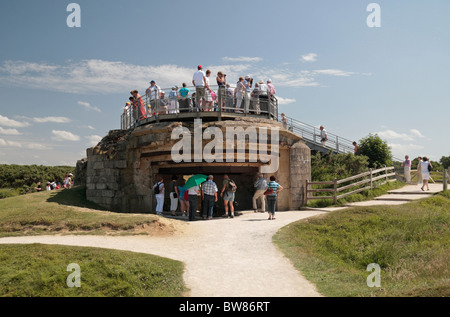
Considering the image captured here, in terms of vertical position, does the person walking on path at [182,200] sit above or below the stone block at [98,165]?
below

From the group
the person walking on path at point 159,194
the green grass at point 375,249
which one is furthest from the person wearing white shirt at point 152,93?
the green grass at point 375,249

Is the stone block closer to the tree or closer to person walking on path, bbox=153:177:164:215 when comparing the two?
person walking on path, bbox=153:177:164:215

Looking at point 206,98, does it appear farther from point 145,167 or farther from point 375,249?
point 375,249

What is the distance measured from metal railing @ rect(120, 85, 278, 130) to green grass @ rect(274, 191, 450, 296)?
6.48 metres

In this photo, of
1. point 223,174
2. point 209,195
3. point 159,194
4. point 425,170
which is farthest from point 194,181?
point 425,170

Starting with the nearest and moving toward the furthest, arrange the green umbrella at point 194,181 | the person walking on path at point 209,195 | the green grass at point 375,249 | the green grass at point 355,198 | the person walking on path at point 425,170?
the green grass at point 375,249, the green umbrella at point 194,181, the person walking on path at point 209,195, the green grass at point 355,198, the person walking on path at point 425,170

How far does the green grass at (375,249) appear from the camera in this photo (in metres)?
6.86

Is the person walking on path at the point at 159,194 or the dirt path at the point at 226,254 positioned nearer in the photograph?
the dirt path at the point at 226,254

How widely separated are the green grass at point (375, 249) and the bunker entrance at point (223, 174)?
5.08m

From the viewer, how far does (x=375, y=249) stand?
33.8 feet

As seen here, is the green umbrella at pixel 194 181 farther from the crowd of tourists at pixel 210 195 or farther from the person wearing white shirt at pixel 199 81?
the person wearing white shirt at pixel 199 81

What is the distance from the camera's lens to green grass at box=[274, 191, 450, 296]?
22.5ft

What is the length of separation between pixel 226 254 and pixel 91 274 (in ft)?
10.5
